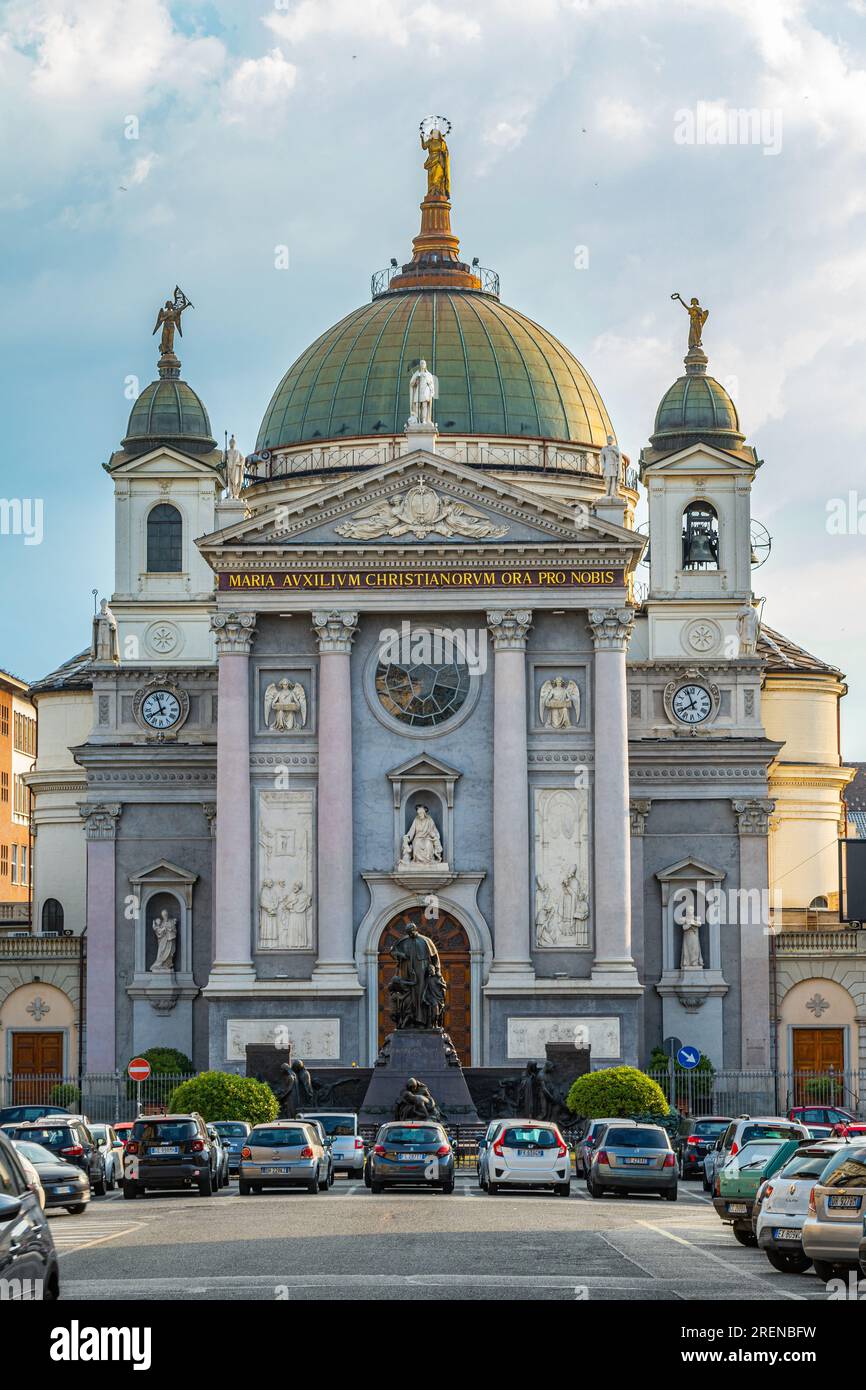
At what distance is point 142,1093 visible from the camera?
71500mm

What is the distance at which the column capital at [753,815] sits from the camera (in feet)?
250

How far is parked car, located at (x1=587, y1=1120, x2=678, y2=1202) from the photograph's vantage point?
4512 centimetres

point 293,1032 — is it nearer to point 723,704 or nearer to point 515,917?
point 515,917

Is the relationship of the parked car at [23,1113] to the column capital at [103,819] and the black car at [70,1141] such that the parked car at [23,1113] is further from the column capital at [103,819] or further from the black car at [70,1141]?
the column capital at [103,819]

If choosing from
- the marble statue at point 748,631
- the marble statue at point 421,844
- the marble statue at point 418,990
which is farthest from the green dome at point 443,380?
the marble statue at point 418,990

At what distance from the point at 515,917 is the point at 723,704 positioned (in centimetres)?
1115

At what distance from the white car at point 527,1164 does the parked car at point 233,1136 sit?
860cm

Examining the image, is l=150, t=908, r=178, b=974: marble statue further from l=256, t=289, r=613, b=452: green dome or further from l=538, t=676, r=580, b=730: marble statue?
l=256, t=289, r=613, b=452: green dome

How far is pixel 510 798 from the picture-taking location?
7150 cm

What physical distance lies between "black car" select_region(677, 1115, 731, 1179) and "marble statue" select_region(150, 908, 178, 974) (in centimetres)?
2430

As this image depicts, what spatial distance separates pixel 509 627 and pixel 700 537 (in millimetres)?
12976

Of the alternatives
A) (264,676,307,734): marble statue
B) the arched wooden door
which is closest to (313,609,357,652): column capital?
(264,676,307,734): marble statue

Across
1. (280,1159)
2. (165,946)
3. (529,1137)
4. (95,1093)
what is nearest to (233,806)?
(165,946)
